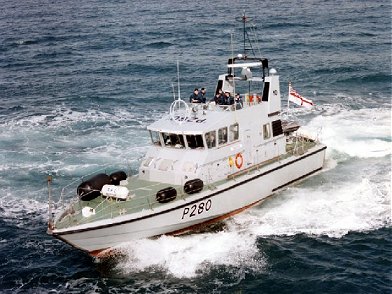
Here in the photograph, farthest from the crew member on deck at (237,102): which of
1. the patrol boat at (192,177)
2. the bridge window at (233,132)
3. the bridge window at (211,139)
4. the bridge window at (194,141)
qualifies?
the bridge window at (194,141)

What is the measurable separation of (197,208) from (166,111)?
18091 millimetres

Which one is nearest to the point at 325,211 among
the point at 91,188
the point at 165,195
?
the point at 165,195

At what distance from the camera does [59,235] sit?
2014cm

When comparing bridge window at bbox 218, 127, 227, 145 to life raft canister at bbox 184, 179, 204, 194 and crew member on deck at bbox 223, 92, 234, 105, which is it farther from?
→ life raft canister at bbox 184, 179, 204, 194

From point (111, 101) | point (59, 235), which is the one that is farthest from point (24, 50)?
point (59, 235)

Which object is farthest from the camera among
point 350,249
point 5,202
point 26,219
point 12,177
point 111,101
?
point 111,101

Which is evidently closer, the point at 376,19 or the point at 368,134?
the point at 368,134

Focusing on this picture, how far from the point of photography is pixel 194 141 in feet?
76.3

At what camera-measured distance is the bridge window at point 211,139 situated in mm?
23078

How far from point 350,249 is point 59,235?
10992 millimetres

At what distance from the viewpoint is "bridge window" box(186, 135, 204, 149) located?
908 inches

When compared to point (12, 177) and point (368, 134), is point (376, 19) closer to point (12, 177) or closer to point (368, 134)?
point (368, 134)

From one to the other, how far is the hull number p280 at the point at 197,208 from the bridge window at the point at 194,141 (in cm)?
239

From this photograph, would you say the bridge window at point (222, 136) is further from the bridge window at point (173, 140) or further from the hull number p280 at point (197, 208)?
the hull number p280 at point (197, 208)
